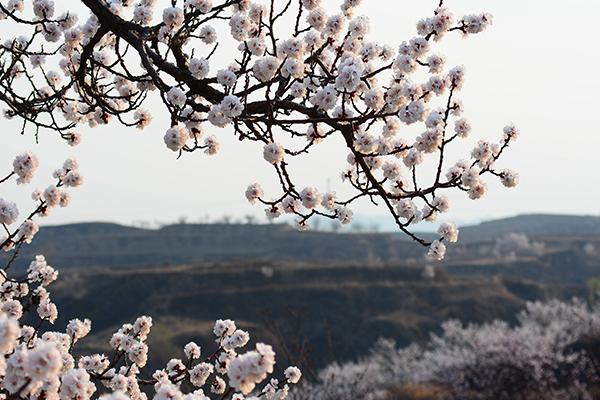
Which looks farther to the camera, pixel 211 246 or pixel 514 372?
pixel 211 246

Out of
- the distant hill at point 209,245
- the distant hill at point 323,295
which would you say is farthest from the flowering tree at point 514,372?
the distant hill at point 209,245

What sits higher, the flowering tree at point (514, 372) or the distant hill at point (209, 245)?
the distant hill at point (209, 245)

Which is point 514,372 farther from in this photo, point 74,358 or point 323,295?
point 323,295

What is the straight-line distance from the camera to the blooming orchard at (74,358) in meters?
2.42

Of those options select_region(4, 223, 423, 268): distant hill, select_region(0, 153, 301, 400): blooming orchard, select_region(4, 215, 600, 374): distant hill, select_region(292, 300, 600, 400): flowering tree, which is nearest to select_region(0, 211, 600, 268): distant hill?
select_region(4, 223, 423, 268): distant hill

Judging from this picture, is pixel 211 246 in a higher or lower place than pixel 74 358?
higher

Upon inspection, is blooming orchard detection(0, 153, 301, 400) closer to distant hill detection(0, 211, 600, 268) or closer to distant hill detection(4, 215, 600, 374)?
distant hill detection(4, 215, 600, 374)

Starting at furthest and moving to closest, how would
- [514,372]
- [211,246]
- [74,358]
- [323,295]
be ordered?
[211,246] < [323,295] < [514,372] < [74,358]

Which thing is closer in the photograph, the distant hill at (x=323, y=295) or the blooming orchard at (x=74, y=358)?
the blooming orchard at (x=74, y=358)

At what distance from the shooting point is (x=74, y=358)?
5738 millimetres

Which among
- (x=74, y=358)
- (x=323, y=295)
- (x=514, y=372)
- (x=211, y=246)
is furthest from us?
(x=211, y=246)

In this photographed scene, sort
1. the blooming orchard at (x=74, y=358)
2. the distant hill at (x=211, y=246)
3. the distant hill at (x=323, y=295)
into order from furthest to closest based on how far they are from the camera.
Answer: the distant hill at (x=211, y=246), the distant hill at (x=323, y=295), the blooming orchard at (x=74, y=358)

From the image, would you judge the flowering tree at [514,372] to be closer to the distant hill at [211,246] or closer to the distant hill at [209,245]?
the distant hill at [211,246]

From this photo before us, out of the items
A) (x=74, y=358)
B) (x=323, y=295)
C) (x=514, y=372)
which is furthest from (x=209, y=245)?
(x=74, y=358)
